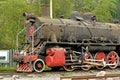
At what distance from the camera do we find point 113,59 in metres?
20.1

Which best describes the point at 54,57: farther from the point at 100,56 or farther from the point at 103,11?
the point at 103,11

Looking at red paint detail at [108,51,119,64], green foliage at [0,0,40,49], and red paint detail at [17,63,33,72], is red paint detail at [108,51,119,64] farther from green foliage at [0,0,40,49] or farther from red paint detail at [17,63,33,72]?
green foliage at [0,0,40,49]

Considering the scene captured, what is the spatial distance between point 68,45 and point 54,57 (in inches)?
67.5

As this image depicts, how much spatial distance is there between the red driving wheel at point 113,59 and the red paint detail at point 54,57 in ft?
13.5

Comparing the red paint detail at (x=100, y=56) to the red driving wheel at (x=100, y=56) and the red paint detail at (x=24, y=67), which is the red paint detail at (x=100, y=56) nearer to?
the red driving wheel at (x=100, y=56)

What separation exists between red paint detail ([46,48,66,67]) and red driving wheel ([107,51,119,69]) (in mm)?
4121

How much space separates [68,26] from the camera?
18.2m

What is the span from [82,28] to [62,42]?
6.06ft

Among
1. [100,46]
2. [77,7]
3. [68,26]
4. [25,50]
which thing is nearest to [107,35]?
[100,46]

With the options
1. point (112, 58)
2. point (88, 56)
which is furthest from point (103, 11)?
point (88, 56)

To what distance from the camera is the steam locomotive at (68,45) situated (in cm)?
1672

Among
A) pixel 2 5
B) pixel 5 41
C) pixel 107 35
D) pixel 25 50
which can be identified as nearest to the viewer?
pixel 25 50

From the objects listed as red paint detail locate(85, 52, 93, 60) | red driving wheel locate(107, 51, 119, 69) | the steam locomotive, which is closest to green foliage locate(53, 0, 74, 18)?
the steam locomotive

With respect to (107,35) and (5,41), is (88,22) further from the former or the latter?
(5,41)
